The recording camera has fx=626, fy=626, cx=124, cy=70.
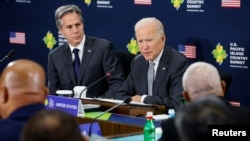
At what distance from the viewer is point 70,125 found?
2.08 m

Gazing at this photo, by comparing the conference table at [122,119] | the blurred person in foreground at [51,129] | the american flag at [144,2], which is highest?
the american flag at [144,2]

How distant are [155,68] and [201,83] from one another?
2.18 metres

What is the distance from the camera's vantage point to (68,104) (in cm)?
468

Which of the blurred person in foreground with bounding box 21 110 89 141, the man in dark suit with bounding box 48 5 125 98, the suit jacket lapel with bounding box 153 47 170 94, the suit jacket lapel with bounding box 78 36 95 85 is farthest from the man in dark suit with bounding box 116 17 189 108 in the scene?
the blurred person in foreground with bounding box 21 110 89 141

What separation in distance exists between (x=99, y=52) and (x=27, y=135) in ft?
13.0

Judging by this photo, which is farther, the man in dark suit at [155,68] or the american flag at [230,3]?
the american flag at [230,3]

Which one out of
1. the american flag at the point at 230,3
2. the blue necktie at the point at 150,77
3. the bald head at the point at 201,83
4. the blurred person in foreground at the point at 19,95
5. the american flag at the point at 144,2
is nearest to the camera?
the blurred person in foreground at the point at 19,95

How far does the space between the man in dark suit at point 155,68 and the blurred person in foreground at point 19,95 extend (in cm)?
223

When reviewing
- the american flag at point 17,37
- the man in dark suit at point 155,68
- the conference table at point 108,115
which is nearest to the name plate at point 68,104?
the conference table at point 108,115

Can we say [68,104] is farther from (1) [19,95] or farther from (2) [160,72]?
(1) [19,95]

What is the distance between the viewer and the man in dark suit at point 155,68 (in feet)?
17.8

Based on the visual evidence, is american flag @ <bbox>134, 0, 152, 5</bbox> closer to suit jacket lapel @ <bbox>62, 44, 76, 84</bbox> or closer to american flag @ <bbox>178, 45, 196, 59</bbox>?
american flag @ <bbox>178, 45, 196, 59</bbox>

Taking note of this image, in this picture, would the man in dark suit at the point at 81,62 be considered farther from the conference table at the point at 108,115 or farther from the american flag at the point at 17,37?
the american flag at the point at 17,37

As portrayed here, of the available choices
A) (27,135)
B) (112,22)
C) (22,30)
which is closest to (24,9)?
(22,30)
